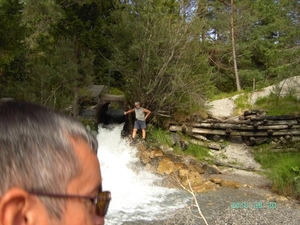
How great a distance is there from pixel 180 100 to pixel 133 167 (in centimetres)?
379

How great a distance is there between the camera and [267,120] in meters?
14.4

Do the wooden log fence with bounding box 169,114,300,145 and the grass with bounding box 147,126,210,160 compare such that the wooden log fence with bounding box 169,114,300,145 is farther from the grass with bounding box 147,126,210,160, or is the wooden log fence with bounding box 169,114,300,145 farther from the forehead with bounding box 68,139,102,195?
the forehead with bounding box 68,139,102,195

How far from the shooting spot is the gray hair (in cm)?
81

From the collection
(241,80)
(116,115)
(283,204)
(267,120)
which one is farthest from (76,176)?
(241,80)

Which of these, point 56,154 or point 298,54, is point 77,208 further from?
point 298,54

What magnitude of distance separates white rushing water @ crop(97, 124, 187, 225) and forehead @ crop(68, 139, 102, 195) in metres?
6.62

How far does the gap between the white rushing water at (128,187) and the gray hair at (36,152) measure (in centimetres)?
672

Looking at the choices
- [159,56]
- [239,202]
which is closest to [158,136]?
[159,56]

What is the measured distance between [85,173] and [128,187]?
9658 millimetres

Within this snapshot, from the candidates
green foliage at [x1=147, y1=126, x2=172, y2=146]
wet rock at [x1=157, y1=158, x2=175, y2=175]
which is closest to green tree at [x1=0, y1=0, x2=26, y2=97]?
wet rock at [x1=157, y1=158, x2=175, y2=175]

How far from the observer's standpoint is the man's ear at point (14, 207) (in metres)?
0.75

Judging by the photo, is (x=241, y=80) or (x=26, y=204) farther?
(x=241, y=80)

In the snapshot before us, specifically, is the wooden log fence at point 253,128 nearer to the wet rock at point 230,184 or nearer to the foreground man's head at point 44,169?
the wet rock at point 230,184

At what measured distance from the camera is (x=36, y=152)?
84 centimetres
